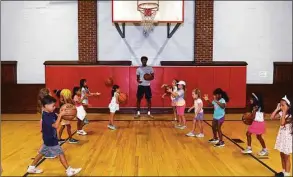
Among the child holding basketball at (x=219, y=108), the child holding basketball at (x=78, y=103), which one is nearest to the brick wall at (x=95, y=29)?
the child holding basketball at (x=78, y=103)

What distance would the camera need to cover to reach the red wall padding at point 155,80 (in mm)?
12469

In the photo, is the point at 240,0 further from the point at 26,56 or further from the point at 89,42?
the point at 26,56

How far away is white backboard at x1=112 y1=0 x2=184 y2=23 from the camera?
11.8m

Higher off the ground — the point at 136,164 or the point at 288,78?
the point at 288,78

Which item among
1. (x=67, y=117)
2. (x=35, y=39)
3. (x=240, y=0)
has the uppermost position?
(x=240, y=0)

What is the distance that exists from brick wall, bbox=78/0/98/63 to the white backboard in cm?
151

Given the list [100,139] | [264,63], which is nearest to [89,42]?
[100,139]

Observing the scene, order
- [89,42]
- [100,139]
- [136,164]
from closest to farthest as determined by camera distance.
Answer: [136,164], [100,139], [89,42]

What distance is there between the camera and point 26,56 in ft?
43.9

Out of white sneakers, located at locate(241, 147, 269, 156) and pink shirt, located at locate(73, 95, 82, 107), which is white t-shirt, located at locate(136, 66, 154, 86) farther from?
white sneakers, located at locate(241, 147, 269, 156)

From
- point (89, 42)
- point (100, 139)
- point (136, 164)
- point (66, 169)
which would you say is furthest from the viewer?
point (89, 42)

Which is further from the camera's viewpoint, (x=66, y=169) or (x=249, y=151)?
(x=249, y=151)

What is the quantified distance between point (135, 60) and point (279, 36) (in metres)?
5.32

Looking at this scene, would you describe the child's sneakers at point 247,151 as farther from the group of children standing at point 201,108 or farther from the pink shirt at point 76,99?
the pink shirt at point 76,99
